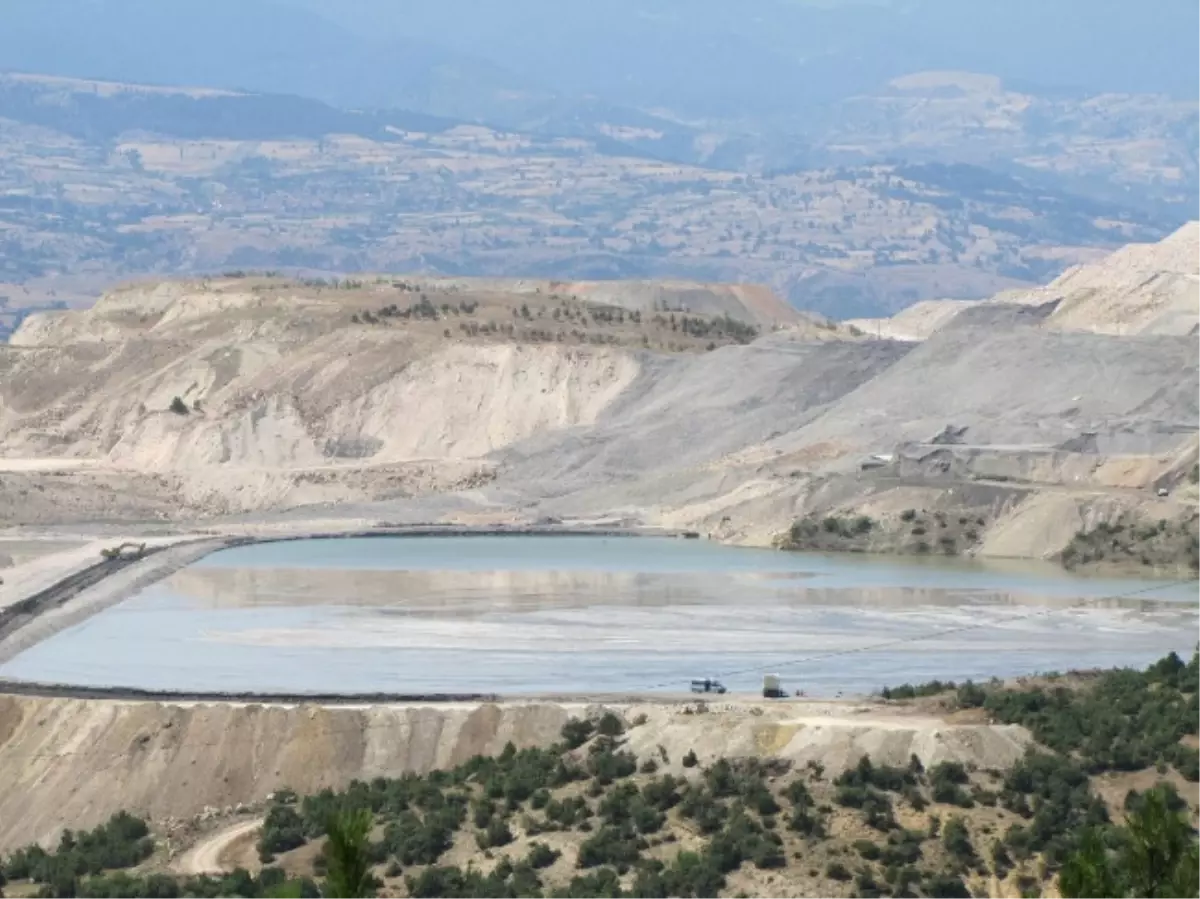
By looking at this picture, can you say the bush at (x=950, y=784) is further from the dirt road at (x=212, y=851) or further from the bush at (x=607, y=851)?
the dirt road at (x=212, y=851)

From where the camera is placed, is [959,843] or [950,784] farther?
[950,784]

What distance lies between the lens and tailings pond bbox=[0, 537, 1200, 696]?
185ft

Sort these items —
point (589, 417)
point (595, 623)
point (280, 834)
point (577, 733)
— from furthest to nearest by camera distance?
point (589, 417)
point (595, 623)
point (577, 733)
point (280, 834)

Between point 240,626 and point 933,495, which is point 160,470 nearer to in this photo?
point 933,495

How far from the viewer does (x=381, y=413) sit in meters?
109

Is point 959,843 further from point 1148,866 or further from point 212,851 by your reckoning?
point 1148,866

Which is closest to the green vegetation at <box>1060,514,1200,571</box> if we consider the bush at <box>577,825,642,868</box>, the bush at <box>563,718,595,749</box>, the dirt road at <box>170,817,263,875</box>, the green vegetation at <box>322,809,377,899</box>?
the bush at <box>563,718,595,749</box>

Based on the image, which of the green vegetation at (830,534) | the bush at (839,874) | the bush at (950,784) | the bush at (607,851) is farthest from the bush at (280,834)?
the green vegetation at (830,534)

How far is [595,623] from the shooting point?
63531mm

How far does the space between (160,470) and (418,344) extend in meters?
11.2

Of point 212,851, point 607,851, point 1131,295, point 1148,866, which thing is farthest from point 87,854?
→ point 1131,295

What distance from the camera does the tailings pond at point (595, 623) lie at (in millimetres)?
56375

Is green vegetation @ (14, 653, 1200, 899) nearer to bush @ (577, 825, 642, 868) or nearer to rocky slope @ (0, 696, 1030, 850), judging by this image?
bush @ (577, 825, 642, 868)

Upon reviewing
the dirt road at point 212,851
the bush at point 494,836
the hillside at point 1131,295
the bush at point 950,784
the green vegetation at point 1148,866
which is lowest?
the dirt road at point 212,851
